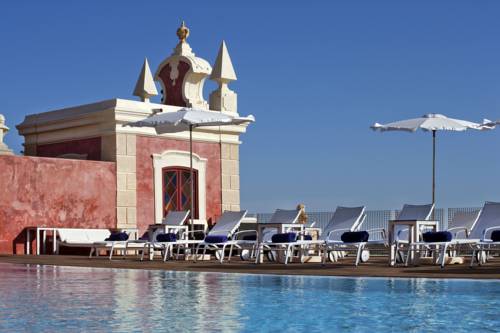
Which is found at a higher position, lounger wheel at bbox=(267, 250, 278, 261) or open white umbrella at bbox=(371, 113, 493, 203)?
open white umbrella at bbox=(371, 113, 493, 203)

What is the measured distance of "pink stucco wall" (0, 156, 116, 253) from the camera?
2064cm

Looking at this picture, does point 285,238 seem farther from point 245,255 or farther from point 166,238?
point 245,255

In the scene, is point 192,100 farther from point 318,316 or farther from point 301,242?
point 318,316

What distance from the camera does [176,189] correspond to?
23.9m

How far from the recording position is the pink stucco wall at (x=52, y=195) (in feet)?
67.7

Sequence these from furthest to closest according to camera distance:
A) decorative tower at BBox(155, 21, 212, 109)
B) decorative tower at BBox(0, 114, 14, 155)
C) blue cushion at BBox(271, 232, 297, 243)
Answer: decorative tower at BBox(155, 21, 212, 109) → decorative tower at BBox(0, 114, 14, 155) → blue cushion at BBox(271, 232, 297, 243)

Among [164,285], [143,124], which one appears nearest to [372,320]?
[164,285]

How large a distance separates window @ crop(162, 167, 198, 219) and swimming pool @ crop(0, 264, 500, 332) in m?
11.5

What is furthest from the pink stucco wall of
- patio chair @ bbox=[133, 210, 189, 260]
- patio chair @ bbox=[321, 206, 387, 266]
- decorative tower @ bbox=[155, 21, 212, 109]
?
patio chair @ bbox=[321, 206, 387, 266]

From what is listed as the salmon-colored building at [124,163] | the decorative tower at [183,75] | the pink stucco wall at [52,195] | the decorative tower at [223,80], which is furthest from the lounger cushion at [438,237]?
the decorative tower at [183,75]

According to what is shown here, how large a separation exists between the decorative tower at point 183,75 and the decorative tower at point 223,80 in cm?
35

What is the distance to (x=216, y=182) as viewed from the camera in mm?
24938

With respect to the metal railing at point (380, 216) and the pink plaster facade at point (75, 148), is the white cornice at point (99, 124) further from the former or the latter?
the metal railing at point (380, 216)

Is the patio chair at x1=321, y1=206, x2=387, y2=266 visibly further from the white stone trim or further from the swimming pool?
the white stone trim
